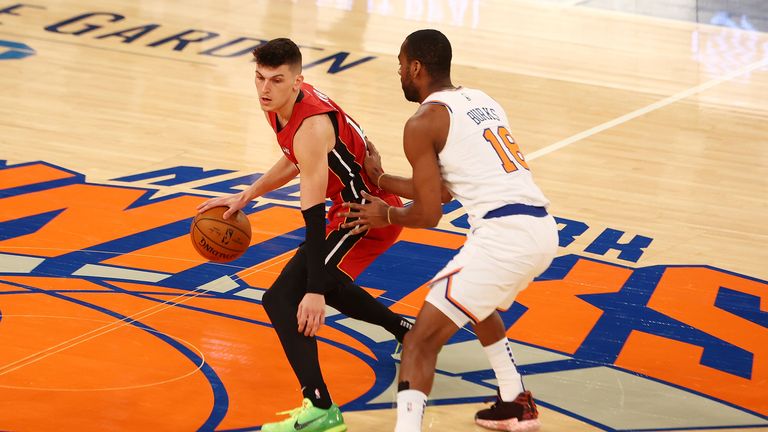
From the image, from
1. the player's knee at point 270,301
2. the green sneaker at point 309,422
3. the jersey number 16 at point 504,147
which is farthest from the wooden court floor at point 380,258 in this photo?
the jersey number 16 at point 504,147

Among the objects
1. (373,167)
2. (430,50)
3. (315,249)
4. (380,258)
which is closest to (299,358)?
(315,249)

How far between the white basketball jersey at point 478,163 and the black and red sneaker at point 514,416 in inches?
34.6

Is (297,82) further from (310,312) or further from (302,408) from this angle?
(302,408)

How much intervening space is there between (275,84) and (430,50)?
2.24 ft

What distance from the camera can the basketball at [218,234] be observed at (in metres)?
5.57

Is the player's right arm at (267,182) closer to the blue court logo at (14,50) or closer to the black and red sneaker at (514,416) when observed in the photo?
the black and red sneaker at (514,416)

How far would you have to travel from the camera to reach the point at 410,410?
4.47m

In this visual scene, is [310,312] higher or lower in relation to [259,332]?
higher

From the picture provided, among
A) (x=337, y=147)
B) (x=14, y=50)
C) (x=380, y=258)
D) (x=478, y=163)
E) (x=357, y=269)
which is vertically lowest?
(x=14, y=50)

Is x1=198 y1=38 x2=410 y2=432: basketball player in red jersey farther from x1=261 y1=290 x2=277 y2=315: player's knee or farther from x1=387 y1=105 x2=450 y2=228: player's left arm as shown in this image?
x1=387 y1=105 x2=450 y2=228: player's left arm

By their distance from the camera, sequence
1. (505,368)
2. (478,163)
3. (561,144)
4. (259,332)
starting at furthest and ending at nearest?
(561,144)
(259,332)
(505,368)
(478,163)

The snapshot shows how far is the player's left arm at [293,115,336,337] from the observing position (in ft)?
15.7

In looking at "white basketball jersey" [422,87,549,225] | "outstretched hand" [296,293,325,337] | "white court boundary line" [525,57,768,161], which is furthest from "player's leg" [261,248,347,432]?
"white court boundary line" [525,57,768,161]

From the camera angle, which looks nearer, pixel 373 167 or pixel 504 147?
pixel 504 147
